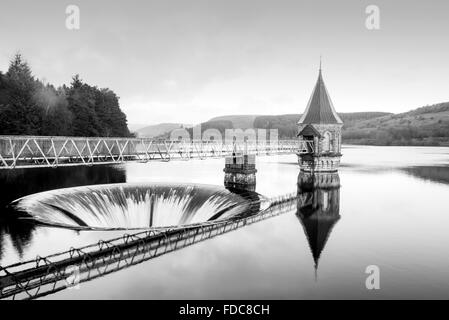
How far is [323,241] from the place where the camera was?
24688 mm

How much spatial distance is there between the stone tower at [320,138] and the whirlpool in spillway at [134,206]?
23.0m

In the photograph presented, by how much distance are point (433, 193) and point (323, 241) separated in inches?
1073

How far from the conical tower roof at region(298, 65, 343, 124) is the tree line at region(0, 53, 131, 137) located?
146 ft

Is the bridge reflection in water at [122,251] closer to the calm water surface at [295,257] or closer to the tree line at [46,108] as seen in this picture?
the calm water surface at [295,257]

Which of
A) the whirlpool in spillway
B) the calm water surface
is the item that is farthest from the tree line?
the whirlpool in spillway

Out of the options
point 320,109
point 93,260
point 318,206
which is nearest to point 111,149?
point 93,260

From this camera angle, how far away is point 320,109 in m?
59.1

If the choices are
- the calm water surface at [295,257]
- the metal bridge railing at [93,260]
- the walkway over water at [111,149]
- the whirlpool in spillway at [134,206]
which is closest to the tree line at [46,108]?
the walkway over water at [111,149]

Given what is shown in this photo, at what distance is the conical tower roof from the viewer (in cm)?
5825

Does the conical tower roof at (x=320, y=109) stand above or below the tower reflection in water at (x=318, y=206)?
above

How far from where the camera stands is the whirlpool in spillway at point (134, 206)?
28.6 meters
